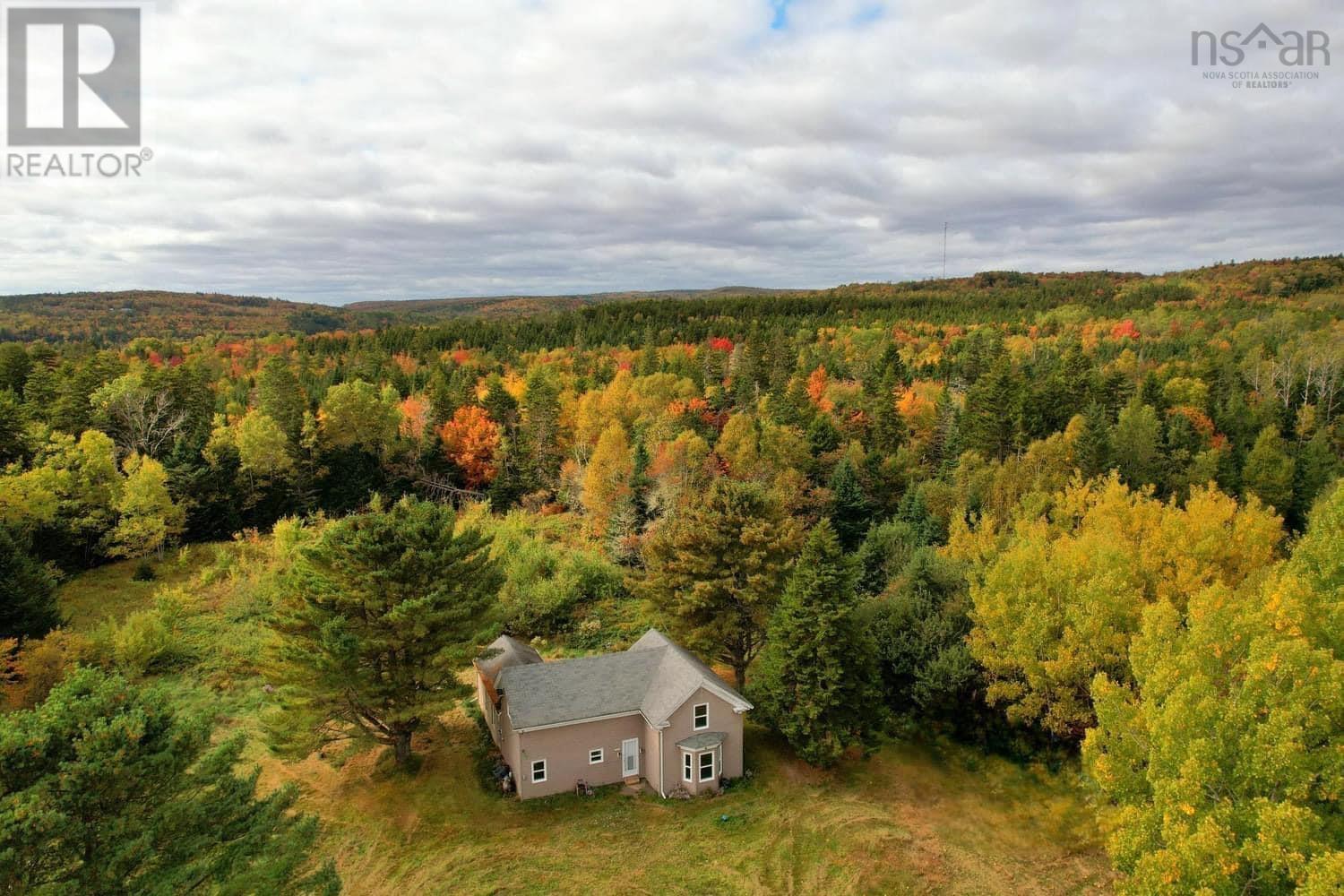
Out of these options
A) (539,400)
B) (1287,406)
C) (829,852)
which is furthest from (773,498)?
(1287,406)

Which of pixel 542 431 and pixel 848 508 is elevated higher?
pixel 542 431

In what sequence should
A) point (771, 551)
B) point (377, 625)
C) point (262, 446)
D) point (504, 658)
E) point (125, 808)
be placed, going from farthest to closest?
point (262, 446) → point (771, 551) → point (504, 658) → point (377, 625) → point (125, 808)

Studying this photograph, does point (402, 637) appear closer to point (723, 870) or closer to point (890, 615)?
point (723, 870)

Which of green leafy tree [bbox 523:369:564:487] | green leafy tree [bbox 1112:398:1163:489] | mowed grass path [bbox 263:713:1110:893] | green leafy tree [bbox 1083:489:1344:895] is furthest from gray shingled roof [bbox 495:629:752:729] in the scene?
green leafy tree [bbox 1112:398:1163:489]

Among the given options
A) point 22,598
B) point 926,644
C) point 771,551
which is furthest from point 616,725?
point 22,598

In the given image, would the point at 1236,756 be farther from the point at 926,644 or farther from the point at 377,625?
the point at 377,625

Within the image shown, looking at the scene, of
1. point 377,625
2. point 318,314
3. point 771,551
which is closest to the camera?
point 377,625

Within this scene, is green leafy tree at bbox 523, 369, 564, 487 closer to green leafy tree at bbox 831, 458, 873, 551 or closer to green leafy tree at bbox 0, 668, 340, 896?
green leafy tree at bbox 831, 458, 873, 551
